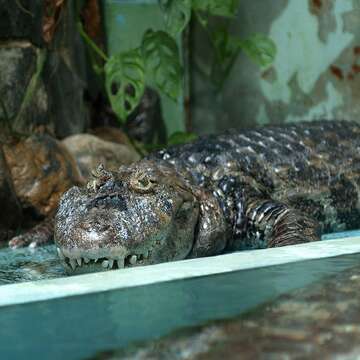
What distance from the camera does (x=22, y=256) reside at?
139 inches

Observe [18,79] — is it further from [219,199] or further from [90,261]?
[90,261]

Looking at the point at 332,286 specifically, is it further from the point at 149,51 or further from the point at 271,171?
the point at 149,51

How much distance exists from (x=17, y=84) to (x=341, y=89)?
85.6 inches

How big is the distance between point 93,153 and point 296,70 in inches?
63.4

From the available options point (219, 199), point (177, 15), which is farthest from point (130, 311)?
point (177, 15)

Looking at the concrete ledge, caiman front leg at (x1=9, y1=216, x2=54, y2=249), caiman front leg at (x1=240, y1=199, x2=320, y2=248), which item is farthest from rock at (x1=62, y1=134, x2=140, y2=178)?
the concrete ledge

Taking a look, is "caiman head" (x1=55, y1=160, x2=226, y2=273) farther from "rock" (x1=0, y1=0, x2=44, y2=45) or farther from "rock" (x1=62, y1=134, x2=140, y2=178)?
"rock" (x1=0, y1=0, x2=44, y2=45)

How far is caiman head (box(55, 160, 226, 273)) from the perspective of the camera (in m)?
2.60

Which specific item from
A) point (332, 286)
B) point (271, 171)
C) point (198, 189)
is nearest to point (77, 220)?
point (198, 189)

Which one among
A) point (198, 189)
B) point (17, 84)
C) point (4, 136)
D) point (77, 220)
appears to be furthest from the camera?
point (17, 84)

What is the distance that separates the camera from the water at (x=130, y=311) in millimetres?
1405

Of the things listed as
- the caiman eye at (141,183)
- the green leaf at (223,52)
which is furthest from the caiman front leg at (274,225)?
the green leaf at (223,52)

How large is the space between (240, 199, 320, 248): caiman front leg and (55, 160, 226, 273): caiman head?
41 centimetres

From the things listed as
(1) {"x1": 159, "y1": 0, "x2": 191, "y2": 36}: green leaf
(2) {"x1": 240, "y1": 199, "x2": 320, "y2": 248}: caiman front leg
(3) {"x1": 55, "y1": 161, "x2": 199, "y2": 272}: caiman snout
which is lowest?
(2) {"x1": 240, "y1": 199, "x2": 320, "y2": 248}: caiman front leg
